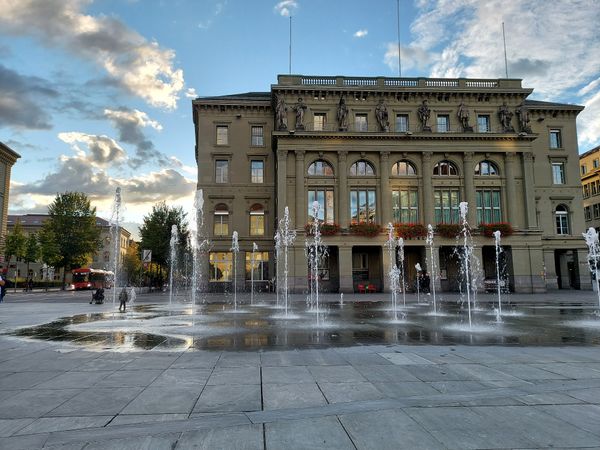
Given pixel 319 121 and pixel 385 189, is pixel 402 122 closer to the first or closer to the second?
pixel 385 189

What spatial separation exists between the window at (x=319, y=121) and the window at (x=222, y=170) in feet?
34.3

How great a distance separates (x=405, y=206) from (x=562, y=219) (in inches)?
812

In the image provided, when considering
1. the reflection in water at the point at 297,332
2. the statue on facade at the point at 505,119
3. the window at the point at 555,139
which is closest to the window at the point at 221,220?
the reflection in water at the point at 297,332

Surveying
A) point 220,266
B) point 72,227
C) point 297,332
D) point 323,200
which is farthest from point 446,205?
point 72,227

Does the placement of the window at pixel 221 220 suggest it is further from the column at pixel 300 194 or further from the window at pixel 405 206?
the window at pixel 405 206

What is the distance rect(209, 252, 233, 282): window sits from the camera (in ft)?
147

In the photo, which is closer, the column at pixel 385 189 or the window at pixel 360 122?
the column at pixel 385 189

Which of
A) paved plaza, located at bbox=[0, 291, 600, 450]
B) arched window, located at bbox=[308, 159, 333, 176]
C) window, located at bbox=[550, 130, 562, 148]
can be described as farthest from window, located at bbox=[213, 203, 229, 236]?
window, located at bbox=[550, 130, 562, 148]

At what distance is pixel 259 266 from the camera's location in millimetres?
44969

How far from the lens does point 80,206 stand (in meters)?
64.1

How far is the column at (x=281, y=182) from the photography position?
4125 centimetres

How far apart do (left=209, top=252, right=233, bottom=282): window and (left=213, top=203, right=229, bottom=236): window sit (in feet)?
7.41

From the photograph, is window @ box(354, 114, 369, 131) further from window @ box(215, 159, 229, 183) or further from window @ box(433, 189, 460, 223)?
window @ box(215, 159, 229, 183)

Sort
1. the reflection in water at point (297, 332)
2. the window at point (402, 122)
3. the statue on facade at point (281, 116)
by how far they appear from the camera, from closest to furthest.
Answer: the reflection in water at point (297, 332), the statue on facade at point (281, 116), the window at point (402, 122)
